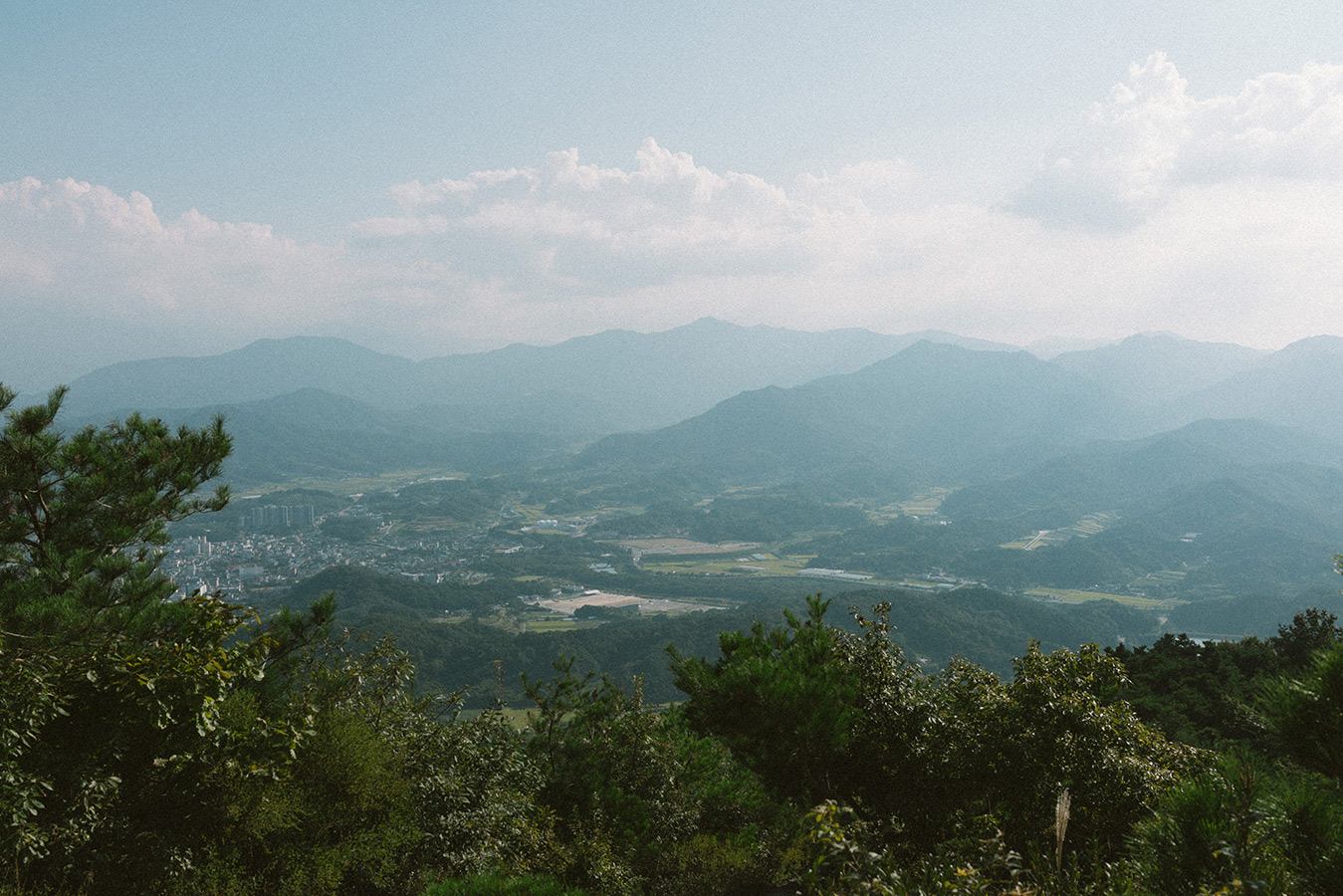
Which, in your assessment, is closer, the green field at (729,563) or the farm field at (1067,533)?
the green field at (729,563)

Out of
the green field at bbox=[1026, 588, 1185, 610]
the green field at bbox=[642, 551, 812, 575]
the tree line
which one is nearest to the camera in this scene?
the tree line

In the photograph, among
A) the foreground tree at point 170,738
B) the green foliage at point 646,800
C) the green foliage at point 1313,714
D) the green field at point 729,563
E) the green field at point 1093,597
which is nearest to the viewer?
Answer: the green foliage at point 1313,714

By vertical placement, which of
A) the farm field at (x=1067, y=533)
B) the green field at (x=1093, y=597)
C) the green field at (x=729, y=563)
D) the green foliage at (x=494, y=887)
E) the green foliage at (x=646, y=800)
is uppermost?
the green foliage at (x=494, y=887)

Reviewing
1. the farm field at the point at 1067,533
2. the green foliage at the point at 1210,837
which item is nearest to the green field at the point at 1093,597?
the farm field at the point at 1067,533

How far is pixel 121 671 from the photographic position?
19.2ft

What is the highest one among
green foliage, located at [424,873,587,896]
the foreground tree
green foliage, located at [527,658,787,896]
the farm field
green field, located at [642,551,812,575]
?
the foreground tree

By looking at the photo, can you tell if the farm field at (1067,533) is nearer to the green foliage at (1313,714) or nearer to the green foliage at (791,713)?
the green foliage at (791,713)

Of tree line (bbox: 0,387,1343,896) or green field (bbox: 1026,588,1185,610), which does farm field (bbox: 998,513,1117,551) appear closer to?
green field (bbox: 1026,588,1185,610)

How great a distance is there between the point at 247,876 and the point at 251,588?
106 meters

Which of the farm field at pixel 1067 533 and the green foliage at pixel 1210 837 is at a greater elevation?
the green foliage at pixel 1210 837

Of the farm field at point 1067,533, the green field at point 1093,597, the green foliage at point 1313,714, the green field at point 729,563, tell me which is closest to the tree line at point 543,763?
the green foliage at point 1313,714

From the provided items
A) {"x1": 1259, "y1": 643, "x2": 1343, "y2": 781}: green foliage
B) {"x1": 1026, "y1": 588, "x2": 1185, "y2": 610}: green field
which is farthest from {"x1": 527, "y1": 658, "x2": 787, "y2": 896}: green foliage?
{"x1": 1026, "y1": 588, "x2": 1185, "y2": 610}: green field

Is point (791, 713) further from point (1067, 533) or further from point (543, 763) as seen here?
point (1067, 533)

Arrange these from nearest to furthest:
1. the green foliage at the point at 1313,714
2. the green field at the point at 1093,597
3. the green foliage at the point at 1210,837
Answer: the green foliage at the point at 1210,837 < the green foliage at the point at 1313,714 < the green field at the point at 1093,597
